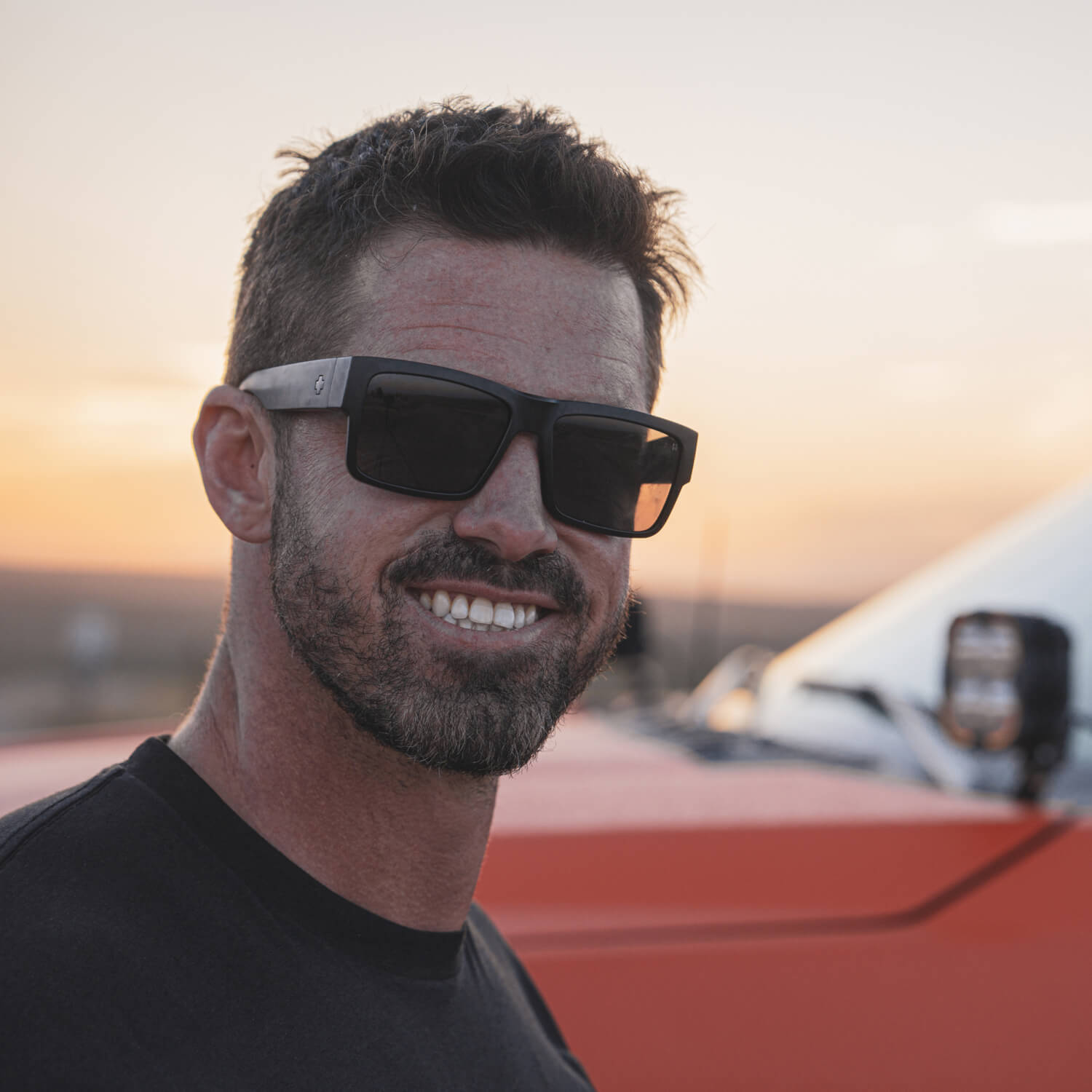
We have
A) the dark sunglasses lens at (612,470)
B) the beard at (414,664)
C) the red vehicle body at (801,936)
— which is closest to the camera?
the beard at (414,664)

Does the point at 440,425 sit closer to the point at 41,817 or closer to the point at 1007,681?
the point at 41,817

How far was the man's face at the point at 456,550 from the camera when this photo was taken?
141 centimetres

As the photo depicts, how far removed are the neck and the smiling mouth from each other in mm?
185

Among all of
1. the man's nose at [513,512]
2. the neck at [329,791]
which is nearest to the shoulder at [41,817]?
the neck at [329,791]

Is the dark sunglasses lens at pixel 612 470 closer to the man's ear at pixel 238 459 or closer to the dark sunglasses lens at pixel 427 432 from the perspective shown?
the dark sunglasses lens at pixel 427 432

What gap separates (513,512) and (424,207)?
445 mm

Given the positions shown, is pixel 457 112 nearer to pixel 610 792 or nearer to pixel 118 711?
pixel 610 792

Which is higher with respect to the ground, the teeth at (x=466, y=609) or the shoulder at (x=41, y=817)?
the teeth at (x=466, y=609)

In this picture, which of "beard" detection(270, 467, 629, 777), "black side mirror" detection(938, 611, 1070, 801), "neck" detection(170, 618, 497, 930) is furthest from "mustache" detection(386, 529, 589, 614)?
"black side mirror" detection(938, 611, 1070, 801)

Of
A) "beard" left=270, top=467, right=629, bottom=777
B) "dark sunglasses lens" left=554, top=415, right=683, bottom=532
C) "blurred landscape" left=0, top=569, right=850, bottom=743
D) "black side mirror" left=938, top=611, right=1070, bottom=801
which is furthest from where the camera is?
"blurred landscape" left=0, top=569, right=850, bottom=743

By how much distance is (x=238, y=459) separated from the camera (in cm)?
163

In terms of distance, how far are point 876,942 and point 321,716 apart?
4.18ft

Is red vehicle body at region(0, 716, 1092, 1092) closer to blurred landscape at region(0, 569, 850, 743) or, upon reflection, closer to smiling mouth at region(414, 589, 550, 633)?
blurred landscape at region(0, 569, 850, 743)

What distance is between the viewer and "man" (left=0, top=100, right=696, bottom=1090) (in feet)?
4.25
